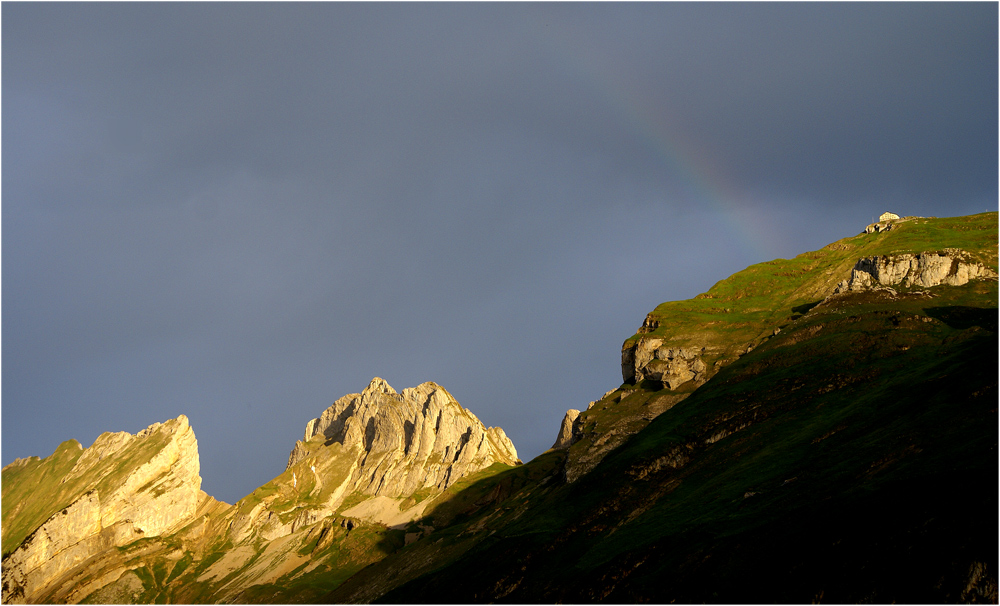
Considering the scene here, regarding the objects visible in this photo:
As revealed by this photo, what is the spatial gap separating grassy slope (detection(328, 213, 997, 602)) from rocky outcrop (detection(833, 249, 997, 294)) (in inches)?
772

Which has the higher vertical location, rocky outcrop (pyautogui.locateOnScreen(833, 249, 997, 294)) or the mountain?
rocky outcrop (pyautogui.locateOnScreen(833, 249, 997, 294))

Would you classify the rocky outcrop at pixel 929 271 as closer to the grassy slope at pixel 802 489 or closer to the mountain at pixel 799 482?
the mountain at pixel 799 482

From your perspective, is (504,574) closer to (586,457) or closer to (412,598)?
(412,598)

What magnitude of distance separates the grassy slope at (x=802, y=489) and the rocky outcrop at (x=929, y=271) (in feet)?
64.3

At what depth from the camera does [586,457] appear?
158 meters

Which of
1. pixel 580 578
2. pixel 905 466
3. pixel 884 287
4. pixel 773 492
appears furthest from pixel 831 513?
pixel 884 287

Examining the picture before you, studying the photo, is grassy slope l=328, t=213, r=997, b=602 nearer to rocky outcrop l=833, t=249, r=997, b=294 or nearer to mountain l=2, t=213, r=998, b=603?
mountain l=2, t=213, r=998, b=603

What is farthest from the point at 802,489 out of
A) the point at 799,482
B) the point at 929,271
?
the point at 929,271

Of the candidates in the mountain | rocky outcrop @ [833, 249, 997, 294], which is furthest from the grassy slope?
rocky outcrop @ [833, 249, 997, 294]

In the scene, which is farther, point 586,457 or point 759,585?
point 586,457

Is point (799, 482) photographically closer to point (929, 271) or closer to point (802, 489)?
point (802, 489)

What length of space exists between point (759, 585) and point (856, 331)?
344 ft

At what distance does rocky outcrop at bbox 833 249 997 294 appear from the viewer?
182250 millimetres

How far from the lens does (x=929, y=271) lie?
18775cm
